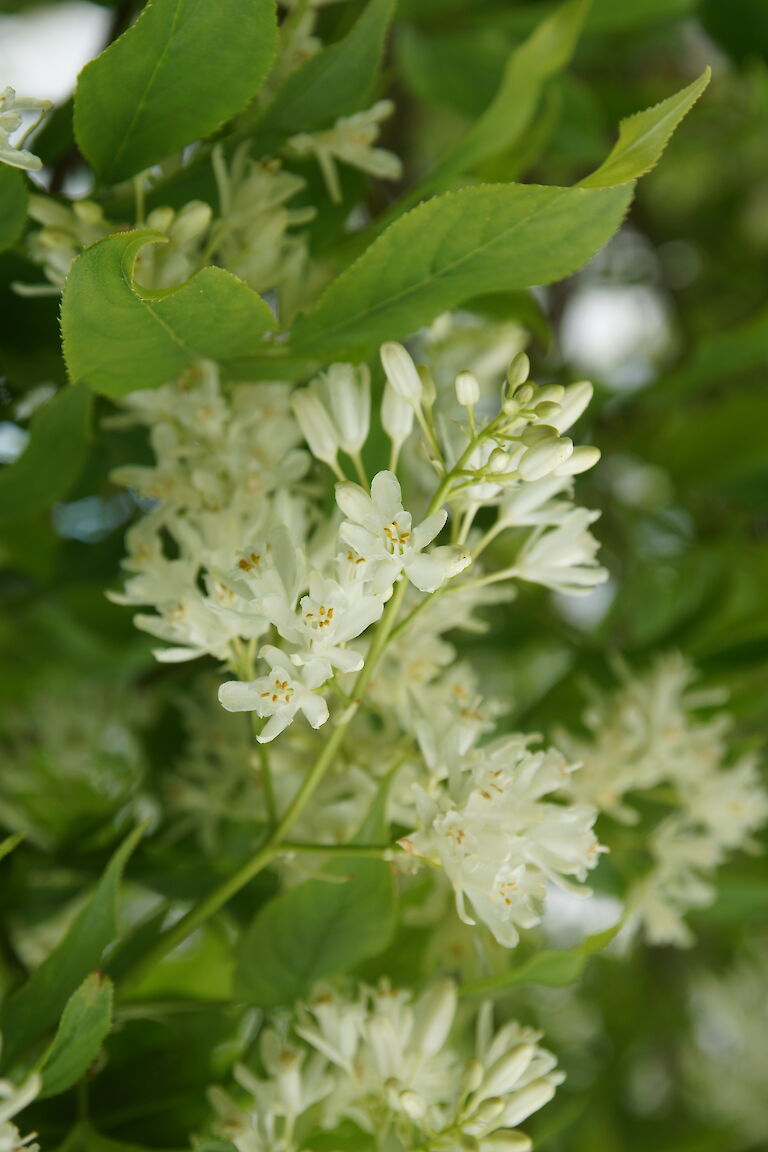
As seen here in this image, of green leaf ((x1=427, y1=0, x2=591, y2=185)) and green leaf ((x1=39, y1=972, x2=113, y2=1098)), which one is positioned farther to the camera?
green leaf ((x1=427, y1=0, x2=591, y2=185))

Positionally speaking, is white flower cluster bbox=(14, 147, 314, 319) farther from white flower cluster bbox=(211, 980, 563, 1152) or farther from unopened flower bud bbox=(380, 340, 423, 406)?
white flower cluster bbox=(211, 980, 563, 1152)

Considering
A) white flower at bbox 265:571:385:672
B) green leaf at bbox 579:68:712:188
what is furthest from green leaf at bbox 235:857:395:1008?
green leaf at bbox 579:68:712:188

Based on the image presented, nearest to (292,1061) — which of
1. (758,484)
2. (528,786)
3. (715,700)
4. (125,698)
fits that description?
(528,786)

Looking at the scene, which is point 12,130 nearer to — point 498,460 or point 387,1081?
point 498,460

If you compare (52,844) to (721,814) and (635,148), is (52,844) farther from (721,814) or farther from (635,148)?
(635,148)

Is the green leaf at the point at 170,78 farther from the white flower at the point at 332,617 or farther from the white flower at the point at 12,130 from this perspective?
the white flower at the point at 332,617

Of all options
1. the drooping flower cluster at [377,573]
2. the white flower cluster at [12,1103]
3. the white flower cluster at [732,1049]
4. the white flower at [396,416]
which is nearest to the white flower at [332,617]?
the drooping flower cluster at [377,573]
